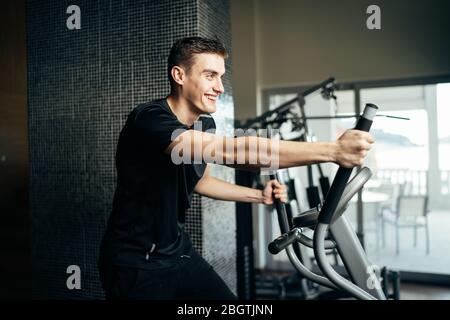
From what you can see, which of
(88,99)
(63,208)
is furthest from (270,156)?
(63,208)

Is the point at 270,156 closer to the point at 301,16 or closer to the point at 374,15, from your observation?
the point at 374,15

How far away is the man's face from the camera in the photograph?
141 centimetres

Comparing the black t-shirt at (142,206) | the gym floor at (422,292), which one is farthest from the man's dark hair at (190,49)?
the gym floor at (422,292)

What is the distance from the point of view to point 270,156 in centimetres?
110

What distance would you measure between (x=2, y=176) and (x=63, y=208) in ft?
1.86

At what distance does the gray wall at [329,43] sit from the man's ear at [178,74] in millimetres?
2045

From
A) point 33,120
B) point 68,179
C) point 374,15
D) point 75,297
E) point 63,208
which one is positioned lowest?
point 75,297

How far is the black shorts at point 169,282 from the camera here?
132cm

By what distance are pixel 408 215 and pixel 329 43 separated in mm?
1528

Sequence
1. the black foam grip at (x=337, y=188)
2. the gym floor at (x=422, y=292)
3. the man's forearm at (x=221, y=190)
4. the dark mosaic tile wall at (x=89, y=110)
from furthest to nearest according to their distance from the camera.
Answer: the gym floor at (x=422, y=292) < the dark mosaic tile wall at (x=89, y=110) < the man's forearm at (x=221, y=190) < the black foam grip at (x=337, y=188)

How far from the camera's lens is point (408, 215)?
3.25 m

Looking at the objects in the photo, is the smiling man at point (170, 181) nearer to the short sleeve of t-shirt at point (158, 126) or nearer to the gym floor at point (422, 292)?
the short sleeve of t-shirt at point (158, 126)

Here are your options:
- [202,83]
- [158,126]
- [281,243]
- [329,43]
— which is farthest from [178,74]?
[329,43]

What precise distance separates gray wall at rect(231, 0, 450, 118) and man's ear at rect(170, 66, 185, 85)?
80.5 inches
